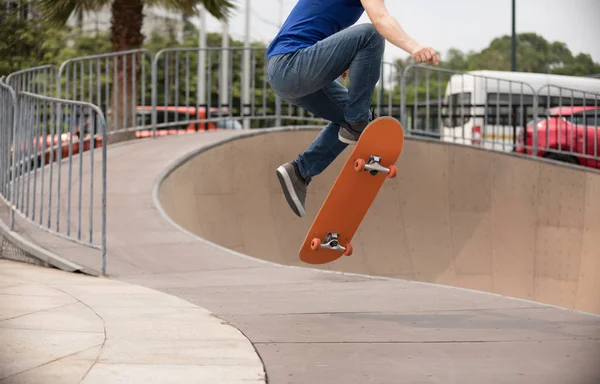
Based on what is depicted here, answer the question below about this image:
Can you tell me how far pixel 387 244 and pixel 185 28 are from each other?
47.5m

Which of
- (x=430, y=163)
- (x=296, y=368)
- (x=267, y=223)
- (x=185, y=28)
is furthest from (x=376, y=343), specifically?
(x=185, y=28)

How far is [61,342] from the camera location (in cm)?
349

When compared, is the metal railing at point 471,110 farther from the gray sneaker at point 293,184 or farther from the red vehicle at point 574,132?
the gray sneaker at point 293,184

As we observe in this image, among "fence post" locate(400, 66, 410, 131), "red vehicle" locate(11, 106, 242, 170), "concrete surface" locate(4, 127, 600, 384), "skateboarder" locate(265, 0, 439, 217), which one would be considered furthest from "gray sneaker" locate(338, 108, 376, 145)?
"fence post" locate(400, 66, 410, 131)

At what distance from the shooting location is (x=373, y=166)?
4.53m

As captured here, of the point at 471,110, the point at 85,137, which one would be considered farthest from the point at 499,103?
the point at 85,137

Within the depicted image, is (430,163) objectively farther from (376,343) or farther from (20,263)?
(376,343)

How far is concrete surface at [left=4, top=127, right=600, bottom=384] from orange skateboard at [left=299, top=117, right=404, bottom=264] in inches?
14.4

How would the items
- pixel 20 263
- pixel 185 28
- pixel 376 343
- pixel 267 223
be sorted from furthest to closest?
pixel 185 28 → pixel 267 223 → pixel 20 263 → pixel 376 343

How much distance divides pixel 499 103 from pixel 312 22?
39.6 feet

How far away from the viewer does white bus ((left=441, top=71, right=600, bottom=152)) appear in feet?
53.8

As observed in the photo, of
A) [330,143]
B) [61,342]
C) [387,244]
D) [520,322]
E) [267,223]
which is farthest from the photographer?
[387,244]

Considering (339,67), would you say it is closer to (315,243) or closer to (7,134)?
(315,243)

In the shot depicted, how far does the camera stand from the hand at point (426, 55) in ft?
12.9
